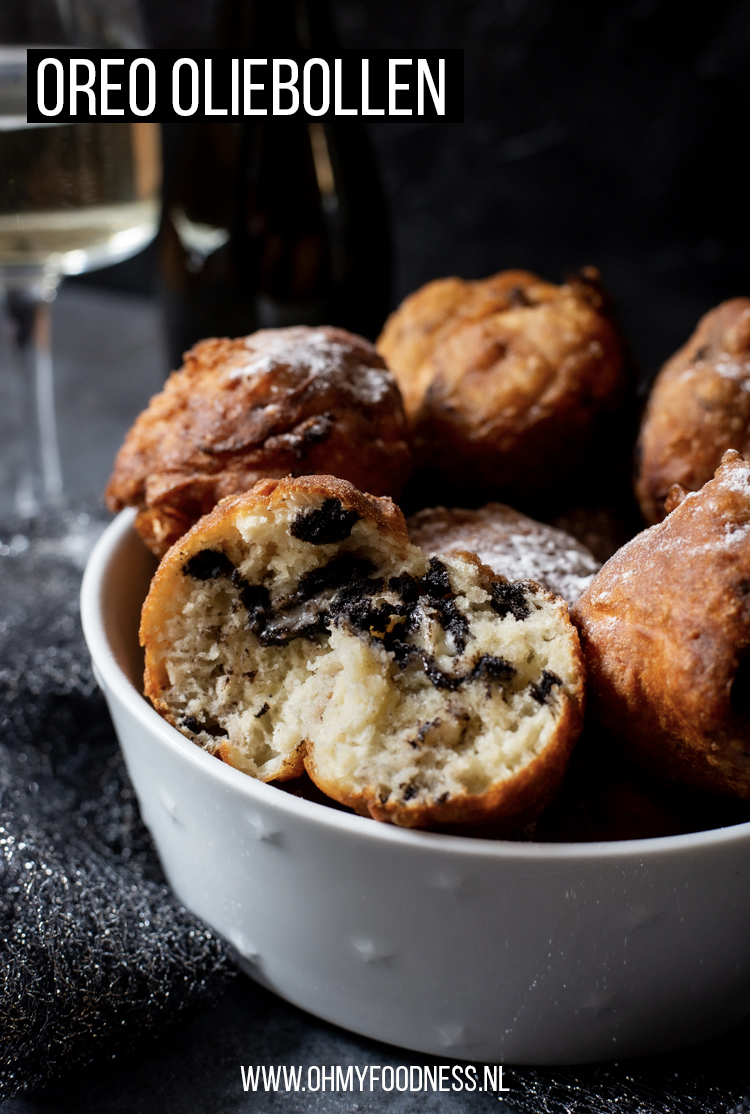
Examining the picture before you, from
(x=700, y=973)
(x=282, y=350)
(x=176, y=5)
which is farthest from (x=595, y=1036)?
(x=176, y=5)

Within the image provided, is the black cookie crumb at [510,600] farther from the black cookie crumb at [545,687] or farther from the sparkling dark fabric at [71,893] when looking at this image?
the sparkling dark fabric at [71,893]

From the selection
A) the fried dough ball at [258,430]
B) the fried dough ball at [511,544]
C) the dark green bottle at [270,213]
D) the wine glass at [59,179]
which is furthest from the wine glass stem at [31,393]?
the fried dough ball at [511,544]

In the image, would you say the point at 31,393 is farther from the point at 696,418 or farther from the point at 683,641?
the point at 683,641

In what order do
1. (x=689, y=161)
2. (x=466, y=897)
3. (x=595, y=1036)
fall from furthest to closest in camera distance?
(x=689, y=161)
(x=595, y=1036)
(x=466, y=897)

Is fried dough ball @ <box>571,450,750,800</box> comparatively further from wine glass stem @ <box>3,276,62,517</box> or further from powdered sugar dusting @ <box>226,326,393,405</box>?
wine glass stem @ <box>3,276,62,517</box>

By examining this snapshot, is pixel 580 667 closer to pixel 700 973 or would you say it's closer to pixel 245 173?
pixel 700 973

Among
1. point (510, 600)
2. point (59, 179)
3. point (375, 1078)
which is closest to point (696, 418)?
point (510, 600)
